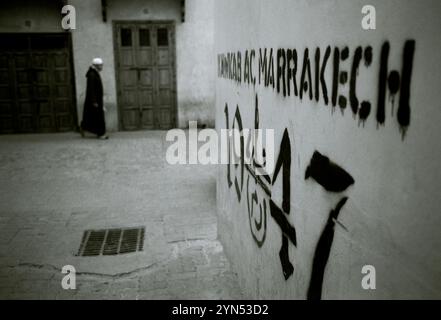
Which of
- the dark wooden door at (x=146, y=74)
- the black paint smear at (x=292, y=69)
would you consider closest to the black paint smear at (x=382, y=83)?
the black paint smear at (x=292, y=69)

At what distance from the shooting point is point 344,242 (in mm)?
1907

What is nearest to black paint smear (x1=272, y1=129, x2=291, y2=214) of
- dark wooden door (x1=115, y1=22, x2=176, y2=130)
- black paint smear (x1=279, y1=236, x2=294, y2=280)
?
black paint smear (x1=279, y1=236, x2=294, y2=280)

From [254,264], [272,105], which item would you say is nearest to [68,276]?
[254,264]

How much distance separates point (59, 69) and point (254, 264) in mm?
10320

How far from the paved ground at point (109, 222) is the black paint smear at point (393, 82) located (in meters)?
2.93

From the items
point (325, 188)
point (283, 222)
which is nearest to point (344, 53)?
point (325, 188)

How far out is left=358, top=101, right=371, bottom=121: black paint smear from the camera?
1.67 meters

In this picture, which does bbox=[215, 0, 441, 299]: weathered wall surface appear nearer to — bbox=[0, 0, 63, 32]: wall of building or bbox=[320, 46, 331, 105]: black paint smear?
bbox=[320, 46, 331, 105]: black paint smear

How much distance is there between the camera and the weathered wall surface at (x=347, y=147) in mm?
1384

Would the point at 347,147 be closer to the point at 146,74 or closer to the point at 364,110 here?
the point at 364,110

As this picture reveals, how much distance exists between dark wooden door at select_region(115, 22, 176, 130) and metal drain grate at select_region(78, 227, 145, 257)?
7406 millimetres

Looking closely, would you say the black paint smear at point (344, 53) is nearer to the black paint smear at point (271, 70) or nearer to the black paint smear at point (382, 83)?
the black paint smear at point (382, 83)

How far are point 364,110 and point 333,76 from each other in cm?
32
